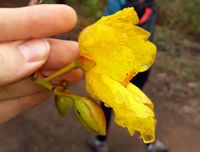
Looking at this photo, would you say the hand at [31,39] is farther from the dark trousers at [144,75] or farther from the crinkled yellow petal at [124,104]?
the dark trousers at [144,75]

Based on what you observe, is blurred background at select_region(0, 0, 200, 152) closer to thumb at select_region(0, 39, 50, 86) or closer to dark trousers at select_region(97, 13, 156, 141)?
dark trousers at select_region(97, 13, 156, 141)

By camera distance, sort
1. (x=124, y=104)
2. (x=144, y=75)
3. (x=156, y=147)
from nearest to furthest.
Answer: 1. (x=124, y=104)
2. (x=144, y=75)
3. (x=156, y=147)

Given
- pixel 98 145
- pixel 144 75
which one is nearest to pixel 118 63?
pixel 144 75

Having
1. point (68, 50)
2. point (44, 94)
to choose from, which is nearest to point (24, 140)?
point (44, 94)

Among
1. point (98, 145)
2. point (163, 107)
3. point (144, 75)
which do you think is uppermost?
point (144, 75)

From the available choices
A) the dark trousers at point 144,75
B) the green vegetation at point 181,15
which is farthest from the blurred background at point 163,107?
the dark trousers at point 144,75

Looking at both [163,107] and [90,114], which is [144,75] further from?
[90,114]

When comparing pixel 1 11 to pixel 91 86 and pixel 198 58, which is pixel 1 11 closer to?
pixel 91 86

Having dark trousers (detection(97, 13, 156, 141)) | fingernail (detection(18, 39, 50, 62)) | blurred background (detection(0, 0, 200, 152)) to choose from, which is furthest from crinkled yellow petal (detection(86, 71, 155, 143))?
dark trousers (detection(97, 13, 156, 141))
